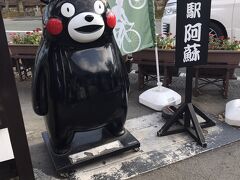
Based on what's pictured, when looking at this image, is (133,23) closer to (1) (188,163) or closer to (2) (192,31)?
(2) (192,31)

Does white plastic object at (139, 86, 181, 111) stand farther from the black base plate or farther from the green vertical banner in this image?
the black base plate

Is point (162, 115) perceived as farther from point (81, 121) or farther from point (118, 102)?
point (81, 121)

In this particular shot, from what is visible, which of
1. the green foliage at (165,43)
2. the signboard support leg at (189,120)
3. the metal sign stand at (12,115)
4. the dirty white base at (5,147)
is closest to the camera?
the metal sign stand at (12,115)

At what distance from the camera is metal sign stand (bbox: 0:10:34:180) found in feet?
7.89

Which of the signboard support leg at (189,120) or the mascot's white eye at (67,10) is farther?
the signboard support leg at (189,120)

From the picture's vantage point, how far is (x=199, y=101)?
4855 mm

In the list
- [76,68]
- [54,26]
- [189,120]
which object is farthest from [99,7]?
[189,120]

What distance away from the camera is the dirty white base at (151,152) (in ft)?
10.3

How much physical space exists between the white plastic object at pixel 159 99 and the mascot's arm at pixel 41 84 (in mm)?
1991

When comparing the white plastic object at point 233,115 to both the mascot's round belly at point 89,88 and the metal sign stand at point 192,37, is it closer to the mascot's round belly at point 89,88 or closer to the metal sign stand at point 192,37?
the metal sign stand at point 192,37

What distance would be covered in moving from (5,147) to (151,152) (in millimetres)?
1619

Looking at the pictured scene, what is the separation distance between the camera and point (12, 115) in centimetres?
256

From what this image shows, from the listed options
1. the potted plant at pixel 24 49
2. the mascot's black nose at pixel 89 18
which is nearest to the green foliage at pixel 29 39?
the potted plant at pixel 24 49

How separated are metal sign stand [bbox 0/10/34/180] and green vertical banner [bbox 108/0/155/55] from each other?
2.18 meters
